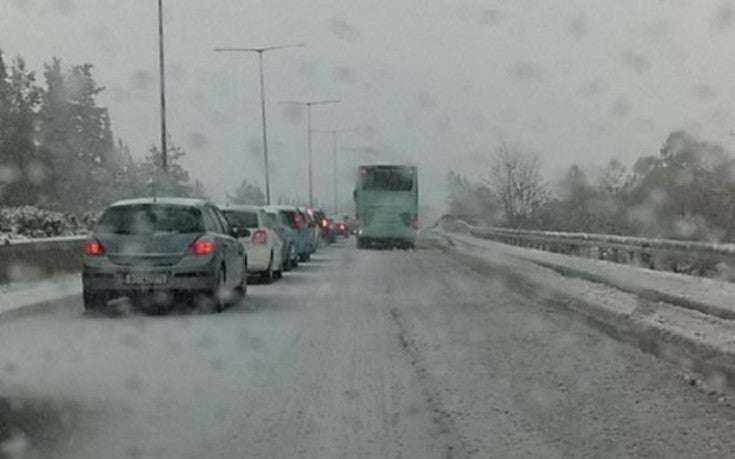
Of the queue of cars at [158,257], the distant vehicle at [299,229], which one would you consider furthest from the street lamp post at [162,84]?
the queue of cars at [158,257]

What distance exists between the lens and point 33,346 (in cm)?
1191

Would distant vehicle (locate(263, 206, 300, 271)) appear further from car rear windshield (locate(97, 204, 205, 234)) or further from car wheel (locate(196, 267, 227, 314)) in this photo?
car rear windshield (locate(97, 204, 205, 234))

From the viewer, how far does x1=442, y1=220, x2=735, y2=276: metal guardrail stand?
1401cm

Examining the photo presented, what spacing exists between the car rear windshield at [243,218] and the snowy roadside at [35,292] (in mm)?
3557

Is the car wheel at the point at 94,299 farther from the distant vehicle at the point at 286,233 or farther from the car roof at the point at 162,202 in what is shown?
the distant vehicle at the point at 286,233

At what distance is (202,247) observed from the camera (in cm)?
1545

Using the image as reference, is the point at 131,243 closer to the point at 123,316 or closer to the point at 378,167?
the point at 123,316

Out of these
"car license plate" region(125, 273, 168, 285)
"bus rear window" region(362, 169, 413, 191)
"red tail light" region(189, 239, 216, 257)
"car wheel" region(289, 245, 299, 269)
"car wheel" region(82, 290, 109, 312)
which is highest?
"bus rear window" region(362, 169, 413, 191)

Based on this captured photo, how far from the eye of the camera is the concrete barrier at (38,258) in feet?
60.3

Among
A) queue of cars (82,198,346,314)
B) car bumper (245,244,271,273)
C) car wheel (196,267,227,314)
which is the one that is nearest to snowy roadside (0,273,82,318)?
queue of cars (82,198,346,314)

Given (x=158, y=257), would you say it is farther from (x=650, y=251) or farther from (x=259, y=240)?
(x=650, y=251)

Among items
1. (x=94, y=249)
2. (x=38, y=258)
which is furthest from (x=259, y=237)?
(x=94, y=249)

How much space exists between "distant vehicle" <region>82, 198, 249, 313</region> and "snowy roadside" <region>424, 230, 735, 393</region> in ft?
17.3

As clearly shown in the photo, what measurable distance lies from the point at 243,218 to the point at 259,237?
0.87 m
